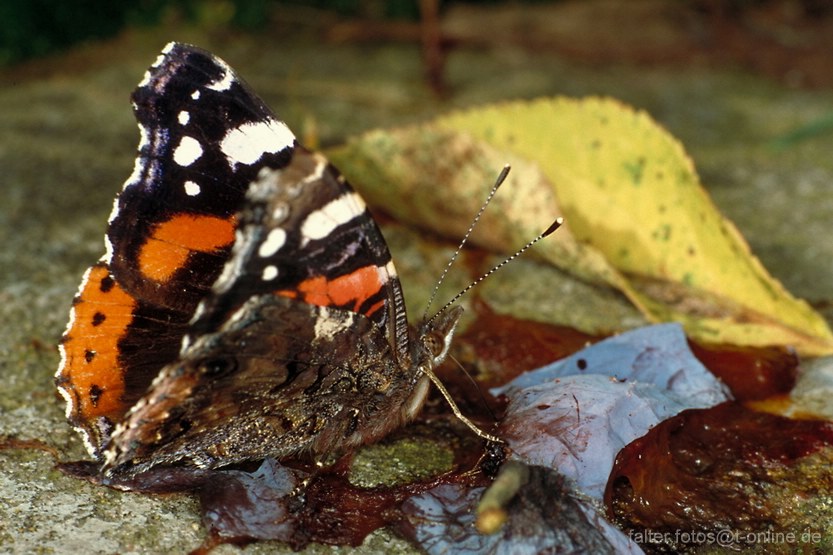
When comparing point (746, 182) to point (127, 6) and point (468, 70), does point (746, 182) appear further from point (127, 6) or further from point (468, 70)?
point (127, 6)

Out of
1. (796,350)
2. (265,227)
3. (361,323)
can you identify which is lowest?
(796,350)

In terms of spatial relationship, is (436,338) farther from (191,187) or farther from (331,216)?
(191,187)

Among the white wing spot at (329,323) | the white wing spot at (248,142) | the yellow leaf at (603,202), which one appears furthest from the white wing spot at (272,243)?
the yellow leaf at (603,202)

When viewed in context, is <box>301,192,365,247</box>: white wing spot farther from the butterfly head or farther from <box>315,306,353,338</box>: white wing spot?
the butterfly head

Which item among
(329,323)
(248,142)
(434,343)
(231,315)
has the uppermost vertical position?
(248,142)

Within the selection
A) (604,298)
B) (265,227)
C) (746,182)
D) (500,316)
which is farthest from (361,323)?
(746,182)

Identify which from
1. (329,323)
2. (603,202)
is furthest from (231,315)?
(603,202)
